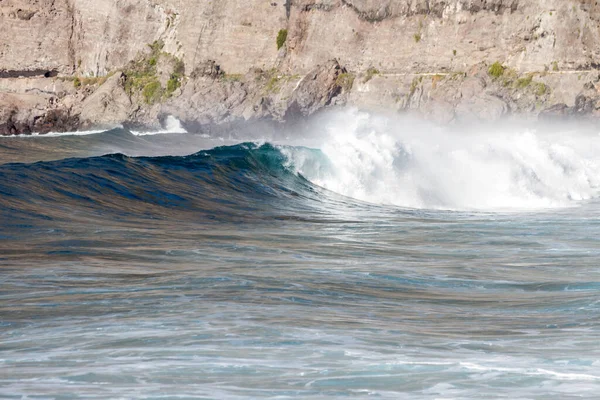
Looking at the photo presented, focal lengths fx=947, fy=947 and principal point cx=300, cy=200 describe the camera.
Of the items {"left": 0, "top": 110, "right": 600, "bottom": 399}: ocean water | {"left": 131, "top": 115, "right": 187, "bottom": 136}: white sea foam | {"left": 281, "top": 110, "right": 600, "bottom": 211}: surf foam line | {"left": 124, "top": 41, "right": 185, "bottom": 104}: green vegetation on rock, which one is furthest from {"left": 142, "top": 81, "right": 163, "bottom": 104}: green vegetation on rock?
{"left": 0, "top": 110, "right": 600, "bottom": 399}: ocean water

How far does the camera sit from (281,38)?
50969mm

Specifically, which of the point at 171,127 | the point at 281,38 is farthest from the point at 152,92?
the point at 281,38

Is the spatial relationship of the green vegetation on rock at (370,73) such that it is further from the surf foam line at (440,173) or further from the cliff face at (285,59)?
the surf foam line at (440,173)

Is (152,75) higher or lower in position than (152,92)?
higher

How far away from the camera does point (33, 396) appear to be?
4406 millimetres

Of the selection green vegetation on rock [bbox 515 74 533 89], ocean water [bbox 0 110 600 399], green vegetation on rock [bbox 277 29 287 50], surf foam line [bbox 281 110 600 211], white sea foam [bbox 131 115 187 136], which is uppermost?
green vegetation on rock [bbox 277 29 287 50]

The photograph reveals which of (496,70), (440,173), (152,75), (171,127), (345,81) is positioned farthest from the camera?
(152,75)

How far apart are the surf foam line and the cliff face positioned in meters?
19.4

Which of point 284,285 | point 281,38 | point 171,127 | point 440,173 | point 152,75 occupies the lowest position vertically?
point 284,285

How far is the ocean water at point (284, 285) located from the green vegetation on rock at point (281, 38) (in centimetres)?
3472

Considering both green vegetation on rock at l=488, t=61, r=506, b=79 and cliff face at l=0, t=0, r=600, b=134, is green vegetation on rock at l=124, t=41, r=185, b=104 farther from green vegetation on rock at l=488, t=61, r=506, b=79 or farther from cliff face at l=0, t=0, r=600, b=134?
green vegetation on rock at l=488, t=61, r=506, b=79

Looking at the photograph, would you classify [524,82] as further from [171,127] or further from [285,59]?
[171,127]

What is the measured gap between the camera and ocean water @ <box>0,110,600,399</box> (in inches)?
189

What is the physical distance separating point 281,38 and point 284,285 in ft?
146
